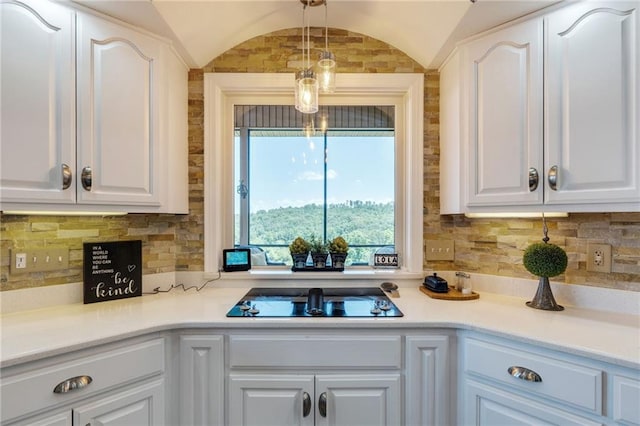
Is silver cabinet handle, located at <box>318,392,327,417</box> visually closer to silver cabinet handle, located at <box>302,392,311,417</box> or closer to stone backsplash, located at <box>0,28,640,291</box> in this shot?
silver cabinet handle, located at <box>302,392,311,417</box>

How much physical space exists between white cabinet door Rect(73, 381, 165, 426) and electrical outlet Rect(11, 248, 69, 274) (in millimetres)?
697

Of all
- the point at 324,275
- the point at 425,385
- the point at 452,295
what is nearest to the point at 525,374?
the point at 425,385

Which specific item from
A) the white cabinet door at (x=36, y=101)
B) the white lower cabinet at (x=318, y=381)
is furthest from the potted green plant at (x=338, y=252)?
the white cabinet door at (x=36, y=101)

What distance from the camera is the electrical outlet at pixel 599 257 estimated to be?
1.35m

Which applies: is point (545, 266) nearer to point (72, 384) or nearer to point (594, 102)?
point (594, 102)

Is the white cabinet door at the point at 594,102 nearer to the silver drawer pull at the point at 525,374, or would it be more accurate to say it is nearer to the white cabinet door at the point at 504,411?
the silver drawer pull at the point at 525,374

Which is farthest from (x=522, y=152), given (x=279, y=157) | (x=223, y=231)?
(x=223, y=231)

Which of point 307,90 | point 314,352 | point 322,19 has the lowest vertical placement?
point 314,352

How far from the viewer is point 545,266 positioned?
1.35m

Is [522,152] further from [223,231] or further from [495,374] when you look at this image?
[223,231]

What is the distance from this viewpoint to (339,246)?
1854 millimetres

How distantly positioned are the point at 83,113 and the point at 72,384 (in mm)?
1054

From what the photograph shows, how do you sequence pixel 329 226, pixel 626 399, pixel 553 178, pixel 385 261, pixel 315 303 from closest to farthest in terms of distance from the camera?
pixel 626 399 < pixel 553 178 < pixel 315 303 < pixel 385 261 < pixel 329 226

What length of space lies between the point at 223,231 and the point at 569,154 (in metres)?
1.80
